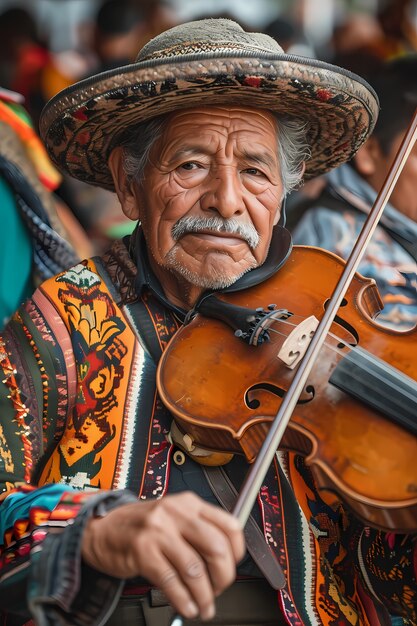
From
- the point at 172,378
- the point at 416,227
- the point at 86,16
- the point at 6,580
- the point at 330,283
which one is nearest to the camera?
the point at 6,580

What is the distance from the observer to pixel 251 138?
2205 mm

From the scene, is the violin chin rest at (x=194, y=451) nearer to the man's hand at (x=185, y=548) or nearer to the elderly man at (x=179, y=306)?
the elderly man at (x=179, y=306)

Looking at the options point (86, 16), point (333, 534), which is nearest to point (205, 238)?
point (333, 534)

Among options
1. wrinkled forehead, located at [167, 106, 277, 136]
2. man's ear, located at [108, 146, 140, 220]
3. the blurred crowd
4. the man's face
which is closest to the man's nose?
the man's face

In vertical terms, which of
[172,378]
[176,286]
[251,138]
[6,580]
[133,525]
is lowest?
[6,580]

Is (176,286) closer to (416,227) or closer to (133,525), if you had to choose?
(133,525)

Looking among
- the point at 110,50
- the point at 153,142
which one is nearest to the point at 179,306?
the point at 153,142

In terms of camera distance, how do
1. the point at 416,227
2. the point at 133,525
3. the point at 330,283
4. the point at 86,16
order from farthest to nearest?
the point at 86,16
the point at 416,227
the point at 330,283
the point at 133,525

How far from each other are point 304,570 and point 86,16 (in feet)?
14.4

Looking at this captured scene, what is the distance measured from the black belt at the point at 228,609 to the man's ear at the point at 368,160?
2.41 metres

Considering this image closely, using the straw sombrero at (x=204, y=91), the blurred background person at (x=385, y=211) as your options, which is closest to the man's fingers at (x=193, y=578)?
the straw sombrero at (x=204, y=91)

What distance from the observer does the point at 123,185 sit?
2367 millimetres

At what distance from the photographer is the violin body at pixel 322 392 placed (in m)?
1.72

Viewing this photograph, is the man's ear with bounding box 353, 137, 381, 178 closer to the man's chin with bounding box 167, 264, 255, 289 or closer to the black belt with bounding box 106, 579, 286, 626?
the man's chin with bounding box 167, 264, 255, 289
